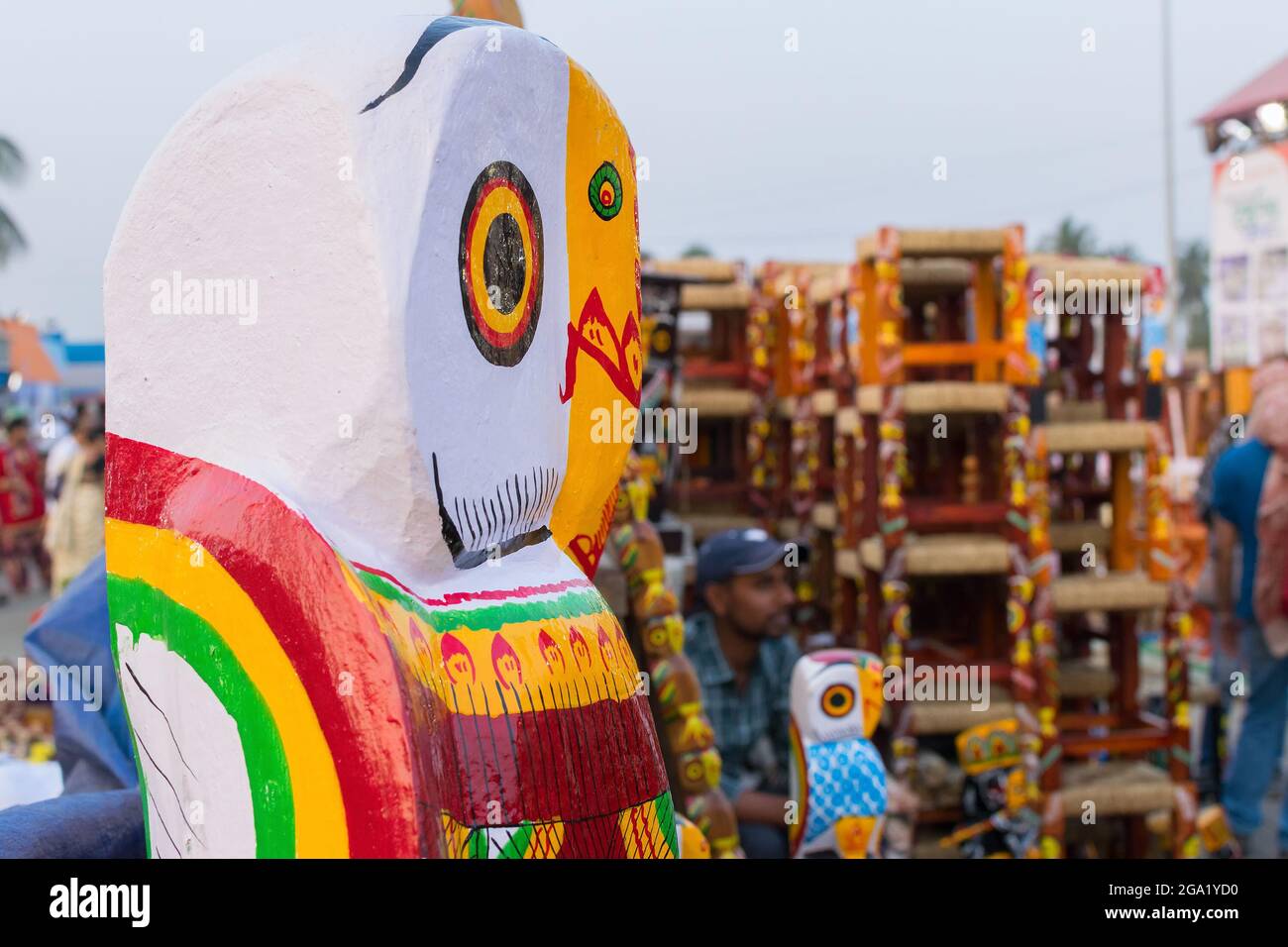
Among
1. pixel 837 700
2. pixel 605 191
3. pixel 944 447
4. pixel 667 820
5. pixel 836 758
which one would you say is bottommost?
pixel 836 758

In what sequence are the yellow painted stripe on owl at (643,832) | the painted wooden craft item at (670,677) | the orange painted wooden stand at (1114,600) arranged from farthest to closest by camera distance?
the orange painted wooden stand at (1114,600), the painted wooden craft item at (670,677), the yellow painted stripe on owl at (643,832)

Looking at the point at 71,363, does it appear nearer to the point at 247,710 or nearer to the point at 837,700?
the point at 837,700

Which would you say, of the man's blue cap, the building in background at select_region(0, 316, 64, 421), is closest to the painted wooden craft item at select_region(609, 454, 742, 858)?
the man's blue cap

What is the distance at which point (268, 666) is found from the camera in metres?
0.99

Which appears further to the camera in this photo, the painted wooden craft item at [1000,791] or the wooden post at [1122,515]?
the wooden post at [1122,515]

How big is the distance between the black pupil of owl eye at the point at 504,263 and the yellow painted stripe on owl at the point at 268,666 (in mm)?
365

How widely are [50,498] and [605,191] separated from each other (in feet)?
26.5

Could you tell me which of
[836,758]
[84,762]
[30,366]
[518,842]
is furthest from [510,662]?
[30,366]

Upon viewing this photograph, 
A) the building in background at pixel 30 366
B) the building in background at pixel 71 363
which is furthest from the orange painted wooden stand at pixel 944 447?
the building in background at pixel 71 363

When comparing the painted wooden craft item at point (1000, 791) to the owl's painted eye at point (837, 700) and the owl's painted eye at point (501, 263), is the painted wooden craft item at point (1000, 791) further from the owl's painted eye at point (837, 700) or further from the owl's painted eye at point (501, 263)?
the owl's painted eye at point (501, 263)

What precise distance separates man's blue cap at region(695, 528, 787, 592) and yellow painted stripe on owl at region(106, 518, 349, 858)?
198 centimetres

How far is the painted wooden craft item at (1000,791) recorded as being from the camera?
3.38m
